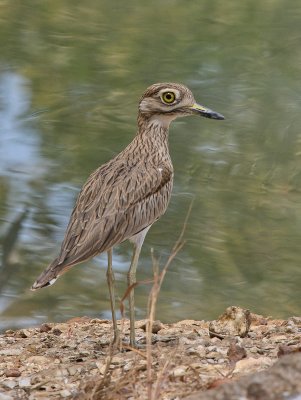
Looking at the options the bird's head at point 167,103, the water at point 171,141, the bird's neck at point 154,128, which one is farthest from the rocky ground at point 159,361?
the water at point 171,141

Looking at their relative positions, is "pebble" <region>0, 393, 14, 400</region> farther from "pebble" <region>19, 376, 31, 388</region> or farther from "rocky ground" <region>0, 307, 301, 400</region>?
"pebble" <region>19, 376, 31, 388</region>

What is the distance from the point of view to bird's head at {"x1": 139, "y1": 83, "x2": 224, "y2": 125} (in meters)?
6.73

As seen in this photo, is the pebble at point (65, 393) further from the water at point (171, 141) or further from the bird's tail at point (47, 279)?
the water at point (171, 141)

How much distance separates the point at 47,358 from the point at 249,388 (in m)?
2.28

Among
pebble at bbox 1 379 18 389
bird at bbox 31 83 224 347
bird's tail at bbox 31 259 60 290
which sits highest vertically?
bird at bbox 31 83 224 347

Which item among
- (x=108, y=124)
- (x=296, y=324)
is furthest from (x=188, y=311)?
(x=108, y=124)

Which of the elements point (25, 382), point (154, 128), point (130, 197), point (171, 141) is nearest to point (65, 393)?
point (25, 382)

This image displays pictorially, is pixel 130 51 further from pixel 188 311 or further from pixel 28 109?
pixel 188 311

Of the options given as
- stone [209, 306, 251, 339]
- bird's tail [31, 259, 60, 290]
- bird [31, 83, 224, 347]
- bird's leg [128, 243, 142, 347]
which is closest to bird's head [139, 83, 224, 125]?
bird [31, 83, 224, 347]

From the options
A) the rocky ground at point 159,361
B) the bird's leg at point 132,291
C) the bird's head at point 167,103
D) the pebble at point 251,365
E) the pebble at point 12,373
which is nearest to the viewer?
the rocky ground at point 159,361

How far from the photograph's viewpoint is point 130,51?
13.0 meters

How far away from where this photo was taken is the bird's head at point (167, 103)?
6730mm

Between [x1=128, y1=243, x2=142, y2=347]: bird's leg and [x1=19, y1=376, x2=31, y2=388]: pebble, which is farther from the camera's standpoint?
[x1=128, y1=243, x2=142, y2=347]: bird's leg

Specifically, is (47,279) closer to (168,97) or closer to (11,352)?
(11,352)
